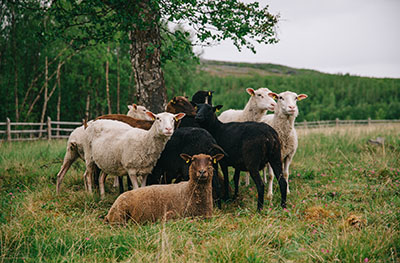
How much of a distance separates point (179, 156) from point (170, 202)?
4.15 feet

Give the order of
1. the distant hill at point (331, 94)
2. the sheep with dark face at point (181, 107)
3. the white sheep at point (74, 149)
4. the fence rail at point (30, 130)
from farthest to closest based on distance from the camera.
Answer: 1. the distant hill at point (331, 94)
2. the fence rail at point (30, 130)
3. the sheep with dark face at point (181, 107)
4. the white sheep at point (74, 149)

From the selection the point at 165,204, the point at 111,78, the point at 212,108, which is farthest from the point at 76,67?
the point at 165,204

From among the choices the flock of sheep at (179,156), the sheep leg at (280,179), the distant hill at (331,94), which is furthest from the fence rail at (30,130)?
the distant hill at (331,94)

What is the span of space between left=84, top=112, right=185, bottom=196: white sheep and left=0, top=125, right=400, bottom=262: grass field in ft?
2.25

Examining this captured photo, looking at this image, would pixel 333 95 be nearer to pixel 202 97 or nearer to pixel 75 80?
pixel 75 80

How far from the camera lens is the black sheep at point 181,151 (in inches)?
227

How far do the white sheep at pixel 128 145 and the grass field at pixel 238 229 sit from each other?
69 centimetres

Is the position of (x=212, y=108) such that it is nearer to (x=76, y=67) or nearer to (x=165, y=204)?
(x=165, y=204)

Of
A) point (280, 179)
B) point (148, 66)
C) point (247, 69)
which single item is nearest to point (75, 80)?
point (148, 66)

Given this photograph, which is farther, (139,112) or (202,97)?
(202,97)

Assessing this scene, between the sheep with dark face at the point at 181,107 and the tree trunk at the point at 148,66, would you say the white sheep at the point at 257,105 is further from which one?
the tree trunk at the point at 148,66

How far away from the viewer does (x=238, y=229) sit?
4266mm

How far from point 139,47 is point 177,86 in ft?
84.2

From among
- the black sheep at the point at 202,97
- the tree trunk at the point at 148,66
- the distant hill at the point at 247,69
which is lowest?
the black sheep at the point at 202,97
